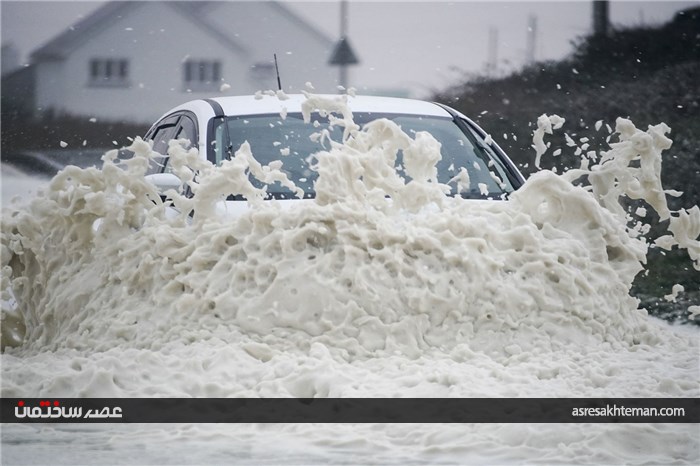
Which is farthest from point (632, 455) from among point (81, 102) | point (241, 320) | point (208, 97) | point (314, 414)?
point (81, 102)

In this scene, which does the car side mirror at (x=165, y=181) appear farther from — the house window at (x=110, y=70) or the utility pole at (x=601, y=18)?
the utility pole at (x=601, y=18)

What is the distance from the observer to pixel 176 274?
456 centimetres

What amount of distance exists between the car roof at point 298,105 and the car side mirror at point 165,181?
643 mm

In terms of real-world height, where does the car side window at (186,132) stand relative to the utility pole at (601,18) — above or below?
below

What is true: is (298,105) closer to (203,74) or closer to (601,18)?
(203,74)

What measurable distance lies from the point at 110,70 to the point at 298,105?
1107 millimetres

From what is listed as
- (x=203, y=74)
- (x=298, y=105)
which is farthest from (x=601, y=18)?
(x=203, y=74)

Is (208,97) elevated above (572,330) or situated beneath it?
elevated above

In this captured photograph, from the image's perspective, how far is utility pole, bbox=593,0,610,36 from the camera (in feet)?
17.4

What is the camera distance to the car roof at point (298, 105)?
535cm

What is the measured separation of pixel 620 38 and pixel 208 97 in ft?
8.13

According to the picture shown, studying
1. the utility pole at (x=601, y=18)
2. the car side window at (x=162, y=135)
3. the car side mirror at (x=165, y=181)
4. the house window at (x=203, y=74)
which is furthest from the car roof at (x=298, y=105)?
the utility pole at (x=601, y=18)

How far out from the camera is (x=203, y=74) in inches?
217

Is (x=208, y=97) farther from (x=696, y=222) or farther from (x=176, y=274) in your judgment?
(x=696, y=222)
